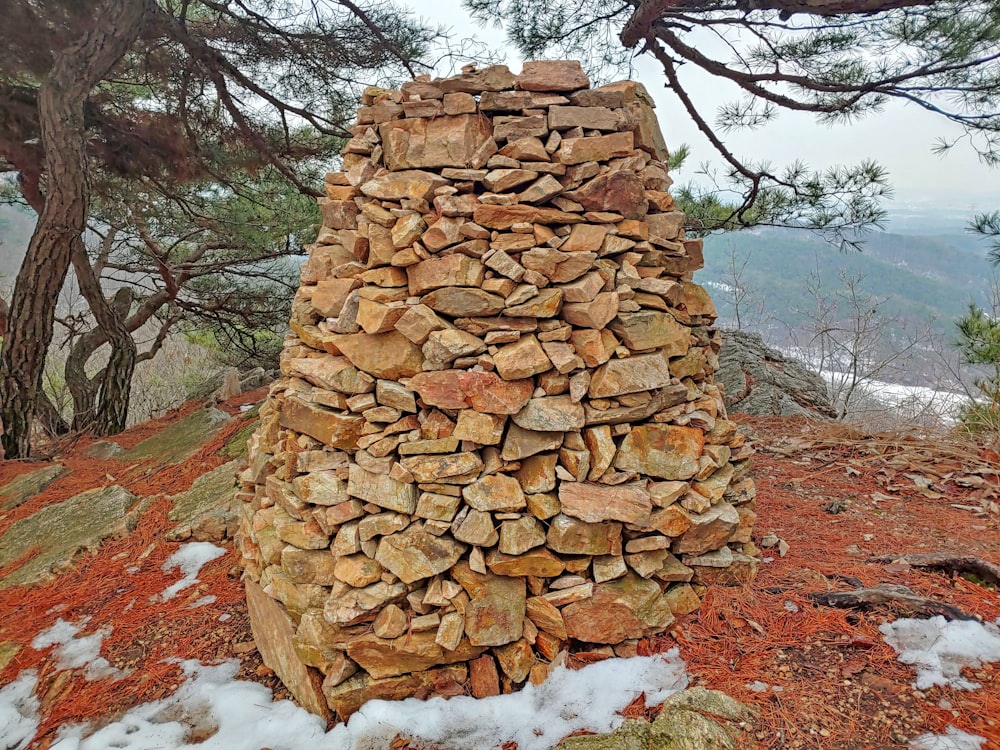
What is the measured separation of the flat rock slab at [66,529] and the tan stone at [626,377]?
3310 mm

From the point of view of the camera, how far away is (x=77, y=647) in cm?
250

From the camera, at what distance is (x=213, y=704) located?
2.11m

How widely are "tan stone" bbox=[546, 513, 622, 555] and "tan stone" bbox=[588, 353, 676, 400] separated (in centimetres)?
53

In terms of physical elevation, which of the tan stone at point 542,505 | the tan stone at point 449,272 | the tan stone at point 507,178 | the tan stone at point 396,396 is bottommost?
the tan stone at point 542,505

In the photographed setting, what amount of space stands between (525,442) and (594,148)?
1.32 metres

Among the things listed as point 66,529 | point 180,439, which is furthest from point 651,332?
point 180,439

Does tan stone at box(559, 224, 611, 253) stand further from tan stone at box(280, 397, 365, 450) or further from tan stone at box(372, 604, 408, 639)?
tan stone at box(372, 604, 408, 639)

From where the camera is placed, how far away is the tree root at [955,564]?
2.34 meters

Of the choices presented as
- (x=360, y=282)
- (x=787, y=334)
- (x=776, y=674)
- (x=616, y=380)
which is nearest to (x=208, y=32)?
(x=360, y=282)

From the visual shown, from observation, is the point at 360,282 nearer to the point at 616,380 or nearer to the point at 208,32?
the point at 616,380

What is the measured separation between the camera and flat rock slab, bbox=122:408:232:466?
4.86m

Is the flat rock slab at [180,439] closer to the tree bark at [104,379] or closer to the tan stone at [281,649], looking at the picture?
the tree bark at [104,379]

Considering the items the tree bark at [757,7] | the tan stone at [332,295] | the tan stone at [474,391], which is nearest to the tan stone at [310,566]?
the tan stone at [474,391]

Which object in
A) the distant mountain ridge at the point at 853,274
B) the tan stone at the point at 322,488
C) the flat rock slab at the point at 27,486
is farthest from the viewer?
the distant mountain ridge at the point at 853,274
